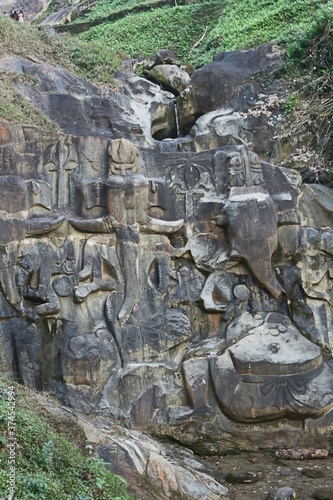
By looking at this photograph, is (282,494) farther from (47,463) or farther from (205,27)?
(205,27)

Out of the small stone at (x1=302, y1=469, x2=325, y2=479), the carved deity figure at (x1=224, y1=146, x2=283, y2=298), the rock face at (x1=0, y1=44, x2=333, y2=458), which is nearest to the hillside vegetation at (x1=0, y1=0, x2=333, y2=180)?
the rock face at (x1=0, y1=44, x2=333, y2=458)

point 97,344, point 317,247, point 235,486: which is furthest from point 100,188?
point 235,486

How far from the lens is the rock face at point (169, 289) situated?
397 inches

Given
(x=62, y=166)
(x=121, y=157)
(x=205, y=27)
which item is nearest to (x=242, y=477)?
(x=121, y=157)

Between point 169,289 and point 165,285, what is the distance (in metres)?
0.10

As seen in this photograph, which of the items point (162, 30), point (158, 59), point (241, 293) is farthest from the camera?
point (162, 30)

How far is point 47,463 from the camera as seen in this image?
7.29 m

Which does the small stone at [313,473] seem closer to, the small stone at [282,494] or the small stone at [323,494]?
the small stone at [323,494]


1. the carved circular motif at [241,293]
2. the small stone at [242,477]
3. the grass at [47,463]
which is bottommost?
the small stone at [242,477]

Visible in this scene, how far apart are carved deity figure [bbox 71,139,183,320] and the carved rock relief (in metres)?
0.02

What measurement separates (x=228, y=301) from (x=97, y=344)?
6.47ft

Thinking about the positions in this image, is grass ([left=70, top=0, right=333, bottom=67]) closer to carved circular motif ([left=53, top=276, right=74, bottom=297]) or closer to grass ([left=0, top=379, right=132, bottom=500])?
carved circular motif ([left=53, top=276, right=74, bottom=297])

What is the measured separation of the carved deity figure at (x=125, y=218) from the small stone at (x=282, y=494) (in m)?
2.95

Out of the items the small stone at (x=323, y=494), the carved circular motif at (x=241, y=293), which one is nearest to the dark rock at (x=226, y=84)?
the carved circular motif at (x=241, y=293)
